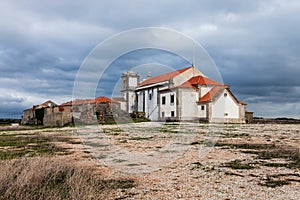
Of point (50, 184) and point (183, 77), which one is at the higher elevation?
point (183, 77)

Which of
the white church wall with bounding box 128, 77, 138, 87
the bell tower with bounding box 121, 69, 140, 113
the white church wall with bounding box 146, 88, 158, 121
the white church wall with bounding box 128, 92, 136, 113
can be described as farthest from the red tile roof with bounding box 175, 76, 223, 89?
the white church wall with bounding box 128, 77, 138, 87

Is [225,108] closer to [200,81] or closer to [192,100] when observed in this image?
[192,100]

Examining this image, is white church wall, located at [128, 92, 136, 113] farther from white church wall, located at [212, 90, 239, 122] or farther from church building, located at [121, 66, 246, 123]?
white church wall, located at [212, 90, 239, 122]

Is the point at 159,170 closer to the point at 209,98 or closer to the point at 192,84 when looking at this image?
the point at 209,98

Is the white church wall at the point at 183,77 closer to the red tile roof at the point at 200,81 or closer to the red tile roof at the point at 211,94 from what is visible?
the red tile roof at the point at 200,81

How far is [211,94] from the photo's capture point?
48.1 m

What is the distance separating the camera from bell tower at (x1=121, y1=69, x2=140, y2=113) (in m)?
68.1

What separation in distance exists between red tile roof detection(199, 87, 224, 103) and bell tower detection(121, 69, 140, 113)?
21143 mm

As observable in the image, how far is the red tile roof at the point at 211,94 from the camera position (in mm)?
47281

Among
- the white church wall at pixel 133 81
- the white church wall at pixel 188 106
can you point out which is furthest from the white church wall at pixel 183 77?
the white church wall at pixel 133 81

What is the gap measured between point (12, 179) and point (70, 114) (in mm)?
31954

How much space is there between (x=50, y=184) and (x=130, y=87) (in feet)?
209

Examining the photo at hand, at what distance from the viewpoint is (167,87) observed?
54.0 meters

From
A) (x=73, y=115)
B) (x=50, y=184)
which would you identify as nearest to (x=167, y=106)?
(x=73, y=115)
